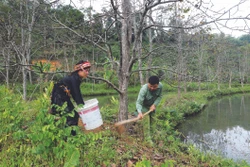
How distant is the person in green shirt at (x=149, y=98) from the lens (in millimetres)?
4195

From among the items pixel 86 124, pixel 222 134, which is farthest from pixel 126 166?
pixel 222 134

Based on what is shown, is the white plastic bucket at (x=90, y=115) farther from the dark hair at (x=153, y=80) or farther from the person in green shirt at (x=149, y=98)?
the dark hair at (x=153, y=80)

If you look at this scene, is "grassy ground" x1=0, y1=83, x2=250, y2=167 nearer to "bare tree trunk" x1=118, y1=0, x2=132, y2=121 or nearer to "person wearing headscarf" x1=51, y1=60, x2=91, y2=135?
"person wearing headscarf" x1=51, y1=60, x2=91, y2=135

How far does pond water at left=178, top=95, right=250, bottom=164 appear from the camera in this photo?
643 cm

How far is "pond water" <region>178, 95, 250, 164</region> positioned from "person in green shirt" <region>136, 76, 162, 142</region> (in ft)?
5.81

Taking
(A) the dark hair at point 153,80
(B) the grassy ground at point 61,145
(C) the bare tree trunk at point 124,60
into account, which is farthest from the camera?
(C) the bare tree trunk at point 124,60

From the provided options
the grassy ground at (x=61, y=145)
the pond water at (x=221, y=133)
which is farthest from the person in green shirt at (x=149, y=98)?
the pond water at (x=221, y=133)

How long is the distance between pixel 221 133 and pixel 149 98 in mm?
5114

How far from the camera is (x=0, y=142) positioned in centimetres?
313

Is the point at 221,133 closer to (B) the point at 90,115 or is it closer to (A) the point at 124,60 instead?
(A) the point at 124,60

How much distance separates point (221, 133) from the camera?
8.39 metres

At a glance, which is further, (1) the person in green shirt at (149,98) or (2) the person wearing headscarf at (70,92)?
(1) the person in green shirt at (149,98)

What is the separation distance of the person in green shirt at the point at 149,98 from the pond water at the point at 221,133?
69.7 inches

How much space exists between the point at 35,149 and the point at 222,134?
750 cm
